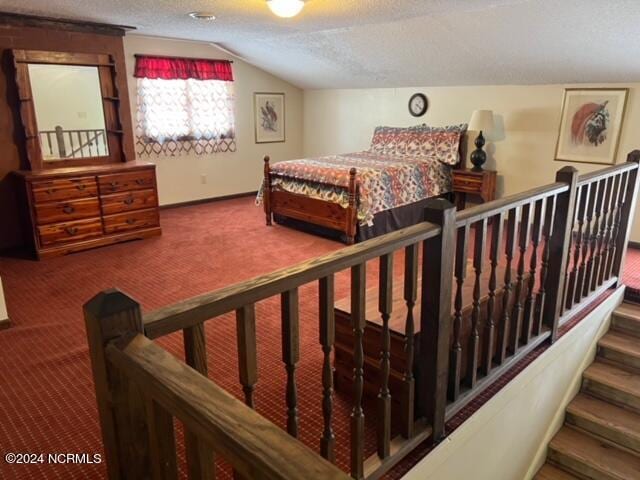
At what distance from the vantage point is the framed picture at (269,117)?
6871mm

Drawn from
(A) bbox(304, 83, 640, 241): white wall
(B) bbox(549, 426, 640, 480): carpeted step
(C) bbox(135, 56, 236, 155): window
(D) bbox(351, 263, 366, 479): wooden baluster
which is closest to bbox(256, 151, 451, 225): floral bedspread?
(A) bbox(304, 83, 640, 241): white wall

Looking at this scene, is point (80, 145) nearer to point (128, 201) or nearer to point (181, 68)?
point (128, 201)

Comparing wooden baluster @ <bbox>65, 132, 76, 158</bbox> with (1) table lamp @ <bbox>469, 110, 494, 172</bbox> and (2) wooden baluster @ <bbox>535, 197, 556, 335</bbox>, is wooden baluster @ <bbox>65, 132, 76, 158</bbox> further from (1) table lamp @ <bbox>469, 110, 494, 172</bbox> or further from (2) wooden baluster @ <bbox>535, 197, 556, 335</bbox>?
(2) wooden baluster @ <bbox>535, 197, 556, 335</bbox>

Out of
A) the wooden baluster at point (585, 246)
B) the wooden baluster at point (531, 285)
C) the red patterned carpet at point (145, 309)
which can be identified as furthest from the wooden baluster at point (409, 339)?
the wooden baluster at point (585, 246)

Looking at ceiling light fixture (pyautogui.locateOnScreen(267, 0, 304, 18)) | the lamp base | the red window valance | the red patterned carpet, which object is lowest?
the red patterned carpet

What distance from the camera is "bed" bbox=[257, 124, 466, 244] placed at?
4.47 m

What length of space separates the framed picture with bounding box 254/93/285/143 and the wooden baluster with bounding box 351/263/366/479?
19.0 feet

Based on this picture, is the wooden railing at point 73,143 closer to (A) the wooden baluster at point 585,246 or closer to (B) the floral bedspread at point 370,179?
(B) the floral bedspread at point 370,179

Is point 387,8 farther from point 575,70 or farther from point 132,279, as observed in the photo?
point 132,279

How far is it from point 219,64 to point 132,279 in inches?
140

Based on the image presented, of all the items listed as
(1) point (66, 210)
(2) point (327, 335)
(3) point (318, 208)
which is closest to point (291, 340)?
(2) point (327, 335)

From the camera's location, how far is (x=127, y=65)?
5.47 meters

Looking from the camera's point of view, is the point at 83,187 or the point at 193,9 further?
the point at 83,187

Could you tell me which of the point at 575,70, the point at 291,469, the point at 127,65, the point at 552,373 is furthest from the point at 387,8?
the point at 291,469
